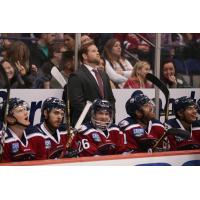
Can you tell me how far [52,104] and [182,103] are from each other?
42.5 inches

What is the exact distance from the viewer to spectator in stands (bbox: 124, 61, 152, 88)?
12.4 ft

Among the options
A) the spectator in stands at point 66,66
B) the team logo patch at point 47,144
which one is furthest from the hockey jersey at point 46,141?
the spectator in stands at point 66,66

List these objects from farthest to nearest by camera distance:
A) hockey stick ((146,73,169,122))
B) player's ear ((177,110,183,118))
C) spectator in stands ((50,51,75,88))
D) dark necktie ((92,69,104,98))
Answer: player's ear ((177,110,183,118)) < hockey stick ((146,73,169,122)) < dark necktie ((92,69,104,98)) < spectator in stands ((50,51,75,88))

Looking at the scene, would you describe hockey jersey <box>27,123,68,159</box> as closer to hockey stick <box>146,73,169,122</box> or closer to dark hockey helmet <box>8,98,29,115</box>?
dark hockey helmet <box>8,98,29,115</box>

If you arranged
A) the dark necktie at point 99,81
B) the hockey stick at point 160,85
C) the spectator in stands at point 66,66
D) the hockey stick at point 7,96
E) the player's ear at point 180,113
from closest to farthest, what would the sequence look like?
the hockey stick at point 7,96 < the spectator in stands at point 66,66 < the dark necktie at point 99,81 < the hockey stick at point 160,85 < the player's ear at point 180,113

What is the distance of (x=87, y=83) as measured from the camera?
12.1ft

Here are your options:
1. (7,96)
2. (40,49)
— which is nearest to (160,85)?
(40,49)

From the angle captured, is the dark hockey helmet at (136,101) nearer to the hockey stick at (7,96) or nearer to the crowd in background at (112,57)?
the crowd in background at (112,57)

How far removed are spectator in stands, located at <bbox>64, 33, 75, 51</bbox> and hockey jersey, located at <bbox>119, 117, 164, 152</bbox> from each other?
72 centimetres

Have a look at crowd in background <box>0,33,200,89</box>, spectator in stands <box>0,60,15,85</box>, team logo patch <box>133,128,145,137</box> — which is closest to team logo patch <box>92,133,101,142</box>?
team logo patch <box>133,128,145,137</box>

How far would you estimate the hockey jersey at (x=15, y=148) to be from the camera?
3.52 m

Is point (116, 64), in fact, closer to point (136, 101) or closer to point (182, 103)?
point (136, 101)

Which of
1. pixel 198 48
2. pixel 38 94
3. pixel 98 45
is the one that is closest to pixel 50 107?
pixel 38 94

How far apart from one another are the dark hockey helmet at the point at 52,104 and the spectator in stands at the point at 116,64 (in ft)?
1.48
